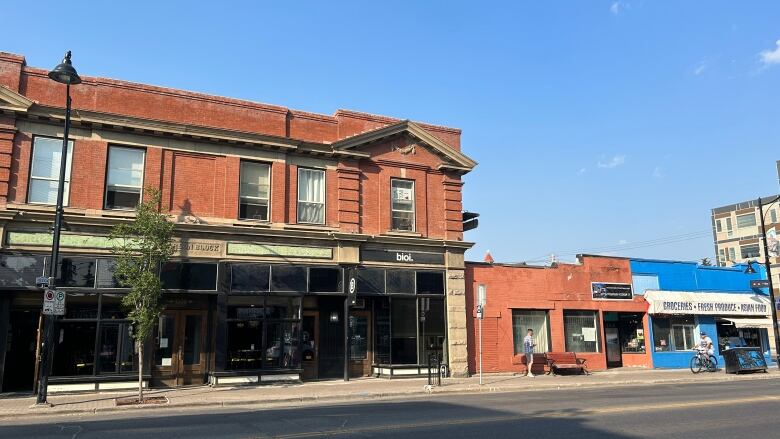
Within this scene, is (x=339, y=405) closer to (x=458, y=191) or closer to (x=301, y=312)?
(x=301, y=312)

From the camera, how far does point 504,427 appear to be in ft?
33.4

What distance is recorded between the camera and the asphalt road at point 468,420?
382 inches

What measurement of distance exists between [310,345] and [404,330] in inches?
140

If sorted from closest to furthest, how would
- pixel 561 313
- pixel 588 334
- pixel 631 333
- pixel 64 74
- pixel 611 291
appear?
pixel 64 74, pixel 561 313, pixel 588 334, pixel 611 291, pixel 631 333

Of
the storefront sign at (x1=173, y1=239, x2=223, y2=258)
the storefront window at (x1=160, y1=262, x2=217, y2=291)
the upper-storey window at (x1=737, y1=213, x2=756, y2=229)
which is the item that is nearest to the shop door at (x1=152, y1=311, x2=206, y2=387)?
the storefront window at (x1=160, y1=262, x2=217, y2=291)

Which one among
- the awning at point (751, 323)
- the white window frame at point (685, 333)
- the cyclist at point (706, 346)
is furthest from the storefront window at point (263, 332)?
the awning at point (751, 323)

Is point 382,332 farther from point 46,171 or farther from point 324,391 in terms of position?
point 46,171

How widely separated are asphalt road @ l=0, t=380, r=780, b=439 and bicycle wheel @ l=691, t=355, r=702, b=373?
10.0m

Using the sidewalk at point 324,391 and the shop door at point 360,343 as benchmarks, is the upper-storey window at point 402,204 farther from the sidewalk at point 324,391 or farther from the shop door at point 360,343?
the sidewalk at point 324,391

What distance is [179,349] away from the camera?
18938 mm

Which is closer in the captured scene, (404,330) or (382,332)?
(382,332)

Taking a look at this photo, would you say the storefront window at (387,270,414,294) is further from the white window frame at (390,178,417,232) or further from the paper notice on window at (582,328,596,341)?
the paper notice on window at (582,328,596,341)

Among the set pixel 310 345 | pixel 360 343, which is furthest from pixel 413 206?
pixel 310 345

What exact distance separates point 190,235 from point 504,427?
494 inches
